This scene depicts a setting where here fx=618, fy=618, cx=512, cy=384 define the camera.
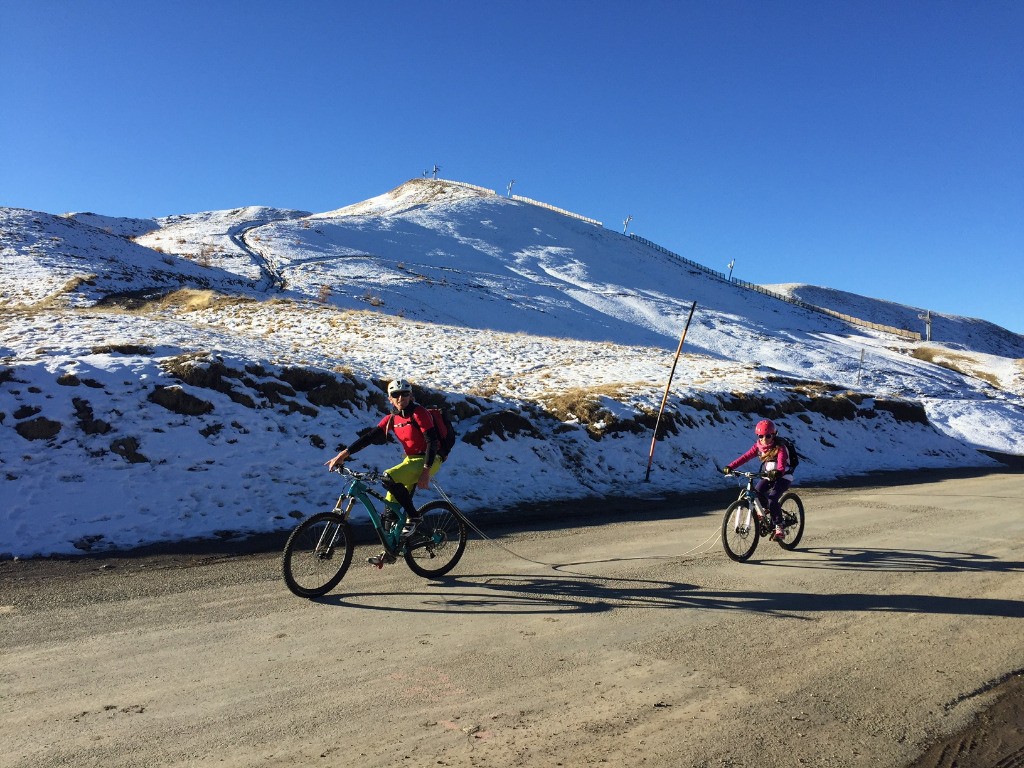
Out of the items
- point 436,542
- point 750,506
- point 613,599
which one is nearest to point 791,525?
point 750,506

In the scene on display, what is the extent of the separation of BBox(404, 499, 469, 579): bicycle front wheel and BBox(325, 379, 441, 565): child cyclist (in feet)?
0.56

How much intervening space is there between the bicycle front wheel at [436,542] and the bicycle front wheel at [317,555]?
0.81 meters

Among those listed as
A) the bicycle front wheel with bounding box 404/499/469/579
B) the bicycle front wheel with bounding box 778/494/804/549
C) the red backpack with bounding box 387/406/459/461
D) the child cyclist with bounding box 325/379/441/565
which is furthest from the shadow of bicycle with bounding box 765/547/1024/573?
the child cyclist with bounding box 325/379/441/565

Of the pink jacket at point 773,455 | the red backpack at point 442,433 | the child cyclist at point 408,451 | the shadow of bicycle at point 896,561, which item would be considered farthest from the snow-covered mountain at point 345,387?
the shadow of bicycle at point 896,561

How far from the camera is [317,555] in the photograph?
6871 millimetres

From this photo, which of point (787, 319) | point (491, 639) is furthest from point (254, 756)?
point (787, 319)

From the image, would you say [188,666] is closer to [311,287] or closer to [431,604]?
[431,604]

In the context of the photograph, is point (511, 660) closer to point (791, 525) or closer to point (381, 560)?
point (381, 560)

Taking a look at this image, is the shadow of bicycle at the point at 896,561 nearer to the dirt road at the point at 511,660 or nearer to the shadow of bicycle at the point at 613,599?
the dirt road at the point at 511,660

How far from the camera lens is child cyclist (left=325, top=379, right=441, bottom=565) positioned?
289 inches

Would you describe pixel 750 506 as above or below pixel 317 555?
above

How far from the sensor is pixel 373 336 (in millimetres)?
26641

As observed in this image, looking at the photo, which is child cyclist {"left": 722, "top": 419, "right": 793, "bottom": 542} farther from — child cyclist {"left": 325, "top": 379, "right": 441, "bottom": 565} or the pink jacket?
child cyclist {"left": 325, "top": 379, "right": 441, "bottom": 565}

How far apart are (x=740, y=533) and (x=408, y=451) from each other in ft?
16.0
